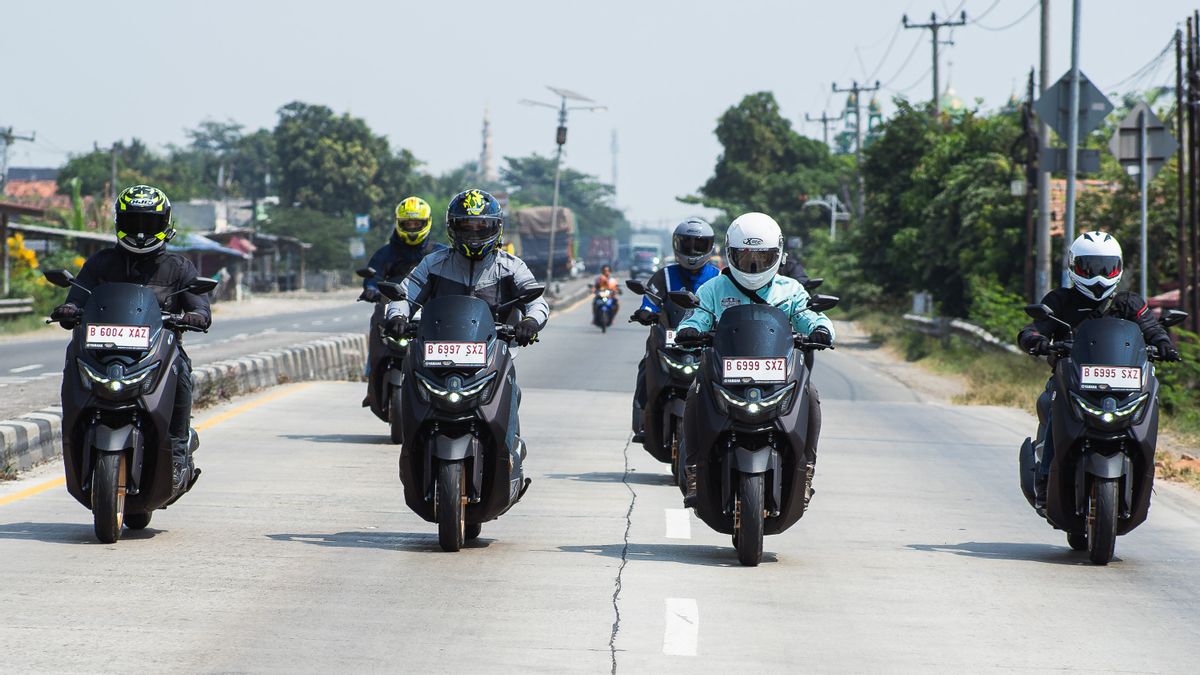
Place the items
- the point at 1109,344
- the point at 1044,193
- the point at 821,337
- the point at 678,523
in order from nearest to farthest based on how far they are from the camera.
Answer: the point at 821,337, the point at 1109,344, the point at 678,523, the point at 1044,193

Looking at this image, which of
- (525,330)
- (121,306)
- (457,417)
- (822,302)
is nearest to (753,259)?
(822,302)

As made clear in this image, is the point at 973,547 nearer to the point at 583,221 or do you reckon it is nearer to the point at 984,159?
the point at 984,159

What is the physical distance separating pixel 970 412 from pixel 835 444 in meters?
5.93

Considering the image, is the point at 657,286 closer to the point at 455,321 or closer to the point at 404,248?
the point at 404,248

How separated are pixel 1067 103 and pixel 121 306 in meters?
18.9

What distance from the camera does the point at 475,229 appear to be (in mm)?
9594

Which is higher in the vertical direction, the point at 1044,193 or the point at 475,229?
the point at 1044,193

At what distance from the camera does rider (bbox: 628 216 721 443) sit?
12602mm

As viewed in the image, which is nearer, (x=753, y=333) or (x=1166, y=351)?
(x=753, y=333)

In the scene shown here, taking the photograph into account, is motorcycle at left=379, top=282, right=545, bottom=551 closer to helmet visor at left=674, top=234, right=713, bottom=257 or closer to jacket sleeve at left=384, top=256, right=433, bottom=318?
jacket sleeve at left=384, top=256, right=433, bottom=318

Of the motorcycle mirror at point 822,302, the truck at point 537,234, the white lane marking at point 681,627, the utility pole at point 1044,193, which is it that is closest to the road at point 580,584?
the white lane marking at point 681,627

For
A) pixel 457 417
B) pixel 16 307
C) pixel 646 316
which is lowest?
pixel 16 307

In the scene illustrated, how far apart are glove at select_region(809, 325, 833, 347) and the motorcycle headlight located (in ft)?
4.33

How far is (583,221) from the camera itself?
190875mm
